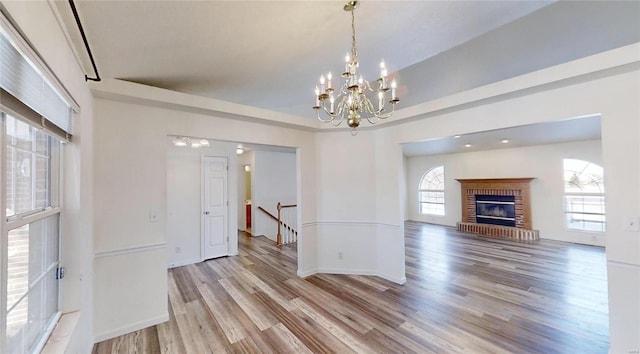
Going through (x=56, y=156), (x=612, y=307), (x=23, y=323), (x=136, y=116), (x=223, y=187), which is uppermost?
(x=136, y=116)

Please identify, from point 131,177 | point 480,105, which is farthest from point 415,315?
point 131,177

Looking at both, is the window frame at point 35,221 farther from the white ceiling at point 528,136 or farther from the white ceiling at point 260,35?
the white ceiling at point 528,136

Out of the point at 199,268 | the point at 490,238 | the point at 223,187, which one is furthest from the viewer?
the point at 490,238

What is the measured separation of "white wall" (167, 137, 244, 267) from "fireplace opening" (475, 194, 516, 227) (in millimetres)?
7660

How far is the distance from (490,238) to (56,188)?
8.07m

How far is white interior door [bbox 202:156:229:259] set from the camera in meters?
4.75

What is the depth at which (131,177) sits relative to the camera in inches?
98.0

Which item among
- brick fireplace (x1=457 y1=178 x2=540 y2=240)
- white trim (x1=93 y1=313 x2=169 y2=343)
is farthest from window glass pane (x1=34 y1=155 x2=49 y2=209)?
brick fireplace (x1=457 y1=178 x2=540 y2=240)

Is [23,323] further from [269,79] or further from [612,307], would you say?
[612,307]

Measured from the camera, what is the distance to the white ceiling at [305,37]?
5.26 ft

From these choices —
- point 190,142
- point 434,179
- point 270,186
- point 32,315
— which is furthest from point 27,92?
point 434,179

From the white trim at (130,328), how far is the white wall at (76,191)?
0.12m

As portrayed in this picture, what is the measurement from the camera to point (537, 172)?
21.0ft

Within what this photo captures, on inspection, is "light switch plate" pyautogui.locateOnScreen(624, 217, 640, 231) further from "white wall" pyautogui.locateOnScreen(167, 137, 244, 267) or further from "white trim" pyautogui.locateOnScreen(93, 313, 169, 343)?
Answer: "white wall" pyautogui.locateOnScreen(167, 137, 244, 267)
